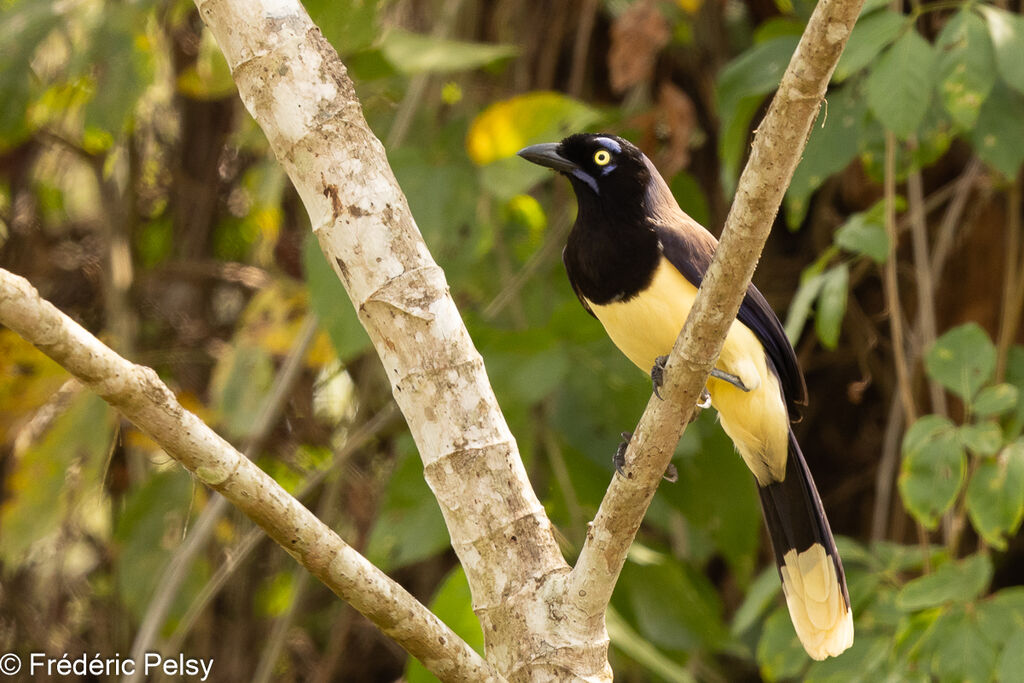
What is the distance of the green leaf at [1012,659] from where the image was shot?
2225mm

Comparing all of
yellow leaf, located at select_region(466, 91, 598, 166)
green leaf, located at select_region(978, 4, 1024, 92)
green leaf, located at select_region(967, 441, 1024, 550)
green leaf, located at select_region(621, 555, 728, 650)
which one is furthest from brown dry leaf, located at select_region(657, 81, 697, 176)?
green leaf, located at select_region(967, 441, 1024, 550)

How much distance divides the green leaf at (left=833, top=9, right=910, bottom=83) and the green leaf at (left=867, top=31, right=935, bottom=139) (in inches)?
1.5

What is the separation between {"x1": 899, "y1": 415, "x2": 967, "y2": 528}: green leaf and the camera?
240 cm

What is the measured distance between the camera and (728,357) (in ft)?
7.32

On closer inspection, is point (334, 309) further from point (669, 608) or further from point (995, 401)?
point (995, 401)

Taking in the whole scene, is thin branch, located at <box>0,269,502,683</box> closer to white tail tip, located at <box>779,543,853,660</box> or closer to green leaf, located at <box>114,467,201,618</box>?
white tail tip, located at <box>779,543,853,660</box>

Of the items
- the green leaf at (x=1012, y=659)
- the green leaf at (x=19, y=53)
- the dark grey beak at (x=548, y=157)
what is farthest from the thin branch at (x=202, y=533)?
the green leaf at (x=1012, y=659)

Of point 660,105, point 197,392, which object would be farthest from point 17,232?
point 660,105

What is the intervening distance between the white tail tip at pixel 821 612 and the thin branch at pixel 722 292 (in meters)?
0.81

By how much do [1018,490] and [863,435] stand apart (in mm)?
1819

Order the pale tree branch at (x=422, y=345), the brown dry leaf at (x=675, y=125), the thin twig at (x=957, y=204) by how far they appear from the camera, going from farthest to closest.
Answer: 1. the thin twig at (x=957, y=204)
2. the brown dry leaf at (x=675, y=125)
3. the pale tree branch at (x=422, y=345)

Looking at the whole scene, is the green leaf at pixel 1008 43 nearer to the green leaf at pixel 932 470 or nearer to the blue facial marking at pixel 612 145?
the green leaf at pixel 932 470

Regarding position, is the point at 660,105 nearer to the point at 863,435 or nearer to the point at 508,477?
the point at 863,435

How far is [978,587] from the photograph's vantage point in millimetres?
2463
